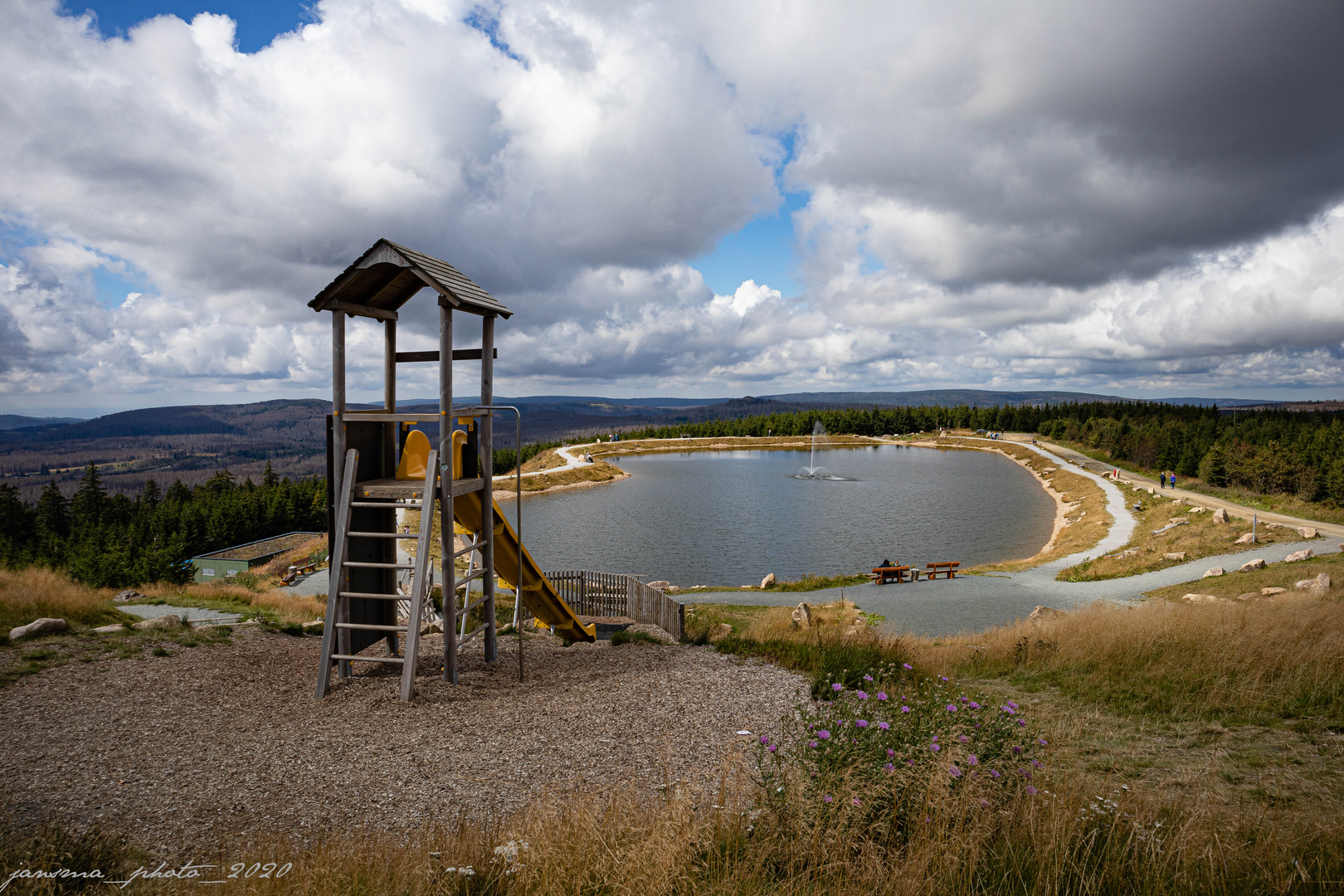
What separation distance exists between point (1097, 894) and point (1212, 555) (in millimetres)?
25809

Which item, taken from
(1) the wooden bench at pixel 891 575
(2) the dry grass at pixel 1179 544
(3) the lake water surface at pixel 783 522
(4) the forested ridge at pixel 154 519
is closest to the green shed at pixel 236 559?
(4) the forested ridge at pixel 154 519

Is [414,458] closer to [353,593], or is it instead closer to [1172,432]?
[353,593]

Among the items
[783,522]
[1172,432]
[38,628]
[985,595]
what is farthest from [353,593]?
[1172,432]

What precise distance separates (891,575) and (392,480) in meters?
18.9

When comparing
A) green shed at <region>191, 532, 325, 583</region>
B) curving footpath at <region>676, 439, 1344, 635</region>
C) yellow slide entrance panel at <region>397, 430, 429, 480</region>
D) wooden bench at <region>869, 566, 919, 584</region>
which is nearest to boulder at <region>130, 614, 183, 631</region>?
yellow slide entrance panel at <region>397, 430, 429, 480</region>

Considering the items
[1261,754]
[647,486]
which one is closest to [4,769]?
[1261,754]

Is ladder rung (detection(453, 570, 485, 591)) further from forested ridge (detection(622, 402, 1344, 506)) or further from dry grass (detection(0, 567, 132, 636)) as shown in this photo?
forested ridge (detection(622, 402, 1344, 506))

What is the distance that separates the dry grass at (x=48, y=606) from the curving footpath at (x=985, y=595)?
1437 centimetres

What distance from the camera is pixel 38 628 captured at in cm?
948

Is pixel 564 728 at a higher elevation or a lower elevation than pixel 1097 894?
lower

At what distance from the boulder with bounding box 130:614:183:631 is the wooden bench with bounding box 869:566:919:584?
19999 millimetres

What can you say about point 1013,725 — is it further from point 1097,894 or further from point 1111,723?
point 1111,723

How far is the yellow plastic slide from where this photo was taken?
10383mm

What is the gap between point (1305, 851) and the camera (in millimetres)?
3818
